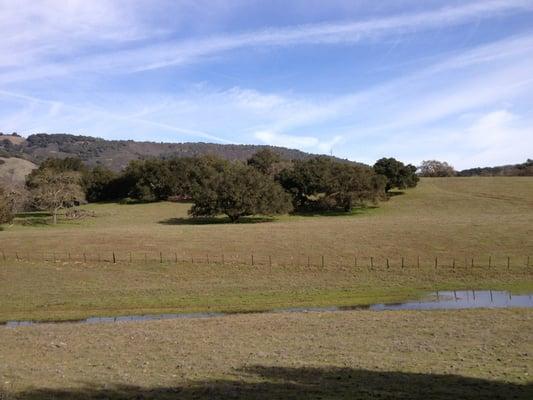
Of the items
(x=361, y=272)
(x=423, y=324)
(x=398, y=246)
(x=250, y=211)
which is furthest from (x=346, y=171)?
(x=423, y=324)

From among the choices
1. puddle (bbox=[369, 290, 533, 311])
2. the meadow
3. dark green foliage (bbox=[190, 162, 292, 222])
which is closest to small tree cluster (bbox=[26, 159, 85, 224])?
dark green foliage (bbox=[190, 162, 292, 222])

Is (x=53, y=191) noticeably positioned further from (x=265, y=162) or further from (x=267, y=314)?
(x=267, y=314)

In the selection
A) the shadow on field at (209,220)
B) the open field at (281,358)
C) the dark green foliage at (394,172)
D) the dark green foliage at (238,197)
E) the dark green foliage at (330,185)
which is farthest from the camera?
the dark green foliage at (394,172)

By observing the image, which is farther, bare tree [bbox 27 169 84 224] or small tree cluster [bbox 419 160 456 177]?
small tree cluster [bbox 419 160 456 177]

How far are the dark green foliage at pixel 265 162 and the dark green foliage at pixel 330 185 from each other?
83.9ft

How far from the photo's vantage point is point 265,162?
12456 cm

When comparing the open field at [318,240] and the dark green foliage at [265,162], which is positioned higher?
the dark green foliage at [265,162]

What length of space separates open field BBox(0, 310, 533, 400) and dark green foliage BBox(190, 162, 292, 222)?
169 ft

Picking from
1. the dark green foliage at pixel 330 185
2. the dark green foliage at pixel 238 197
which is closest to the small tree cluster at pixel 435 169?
the dark green foliage at pixel 330 185

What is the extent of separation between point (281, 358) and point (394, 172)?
3521 inches

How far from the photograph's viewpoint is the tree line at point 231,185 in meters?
80.2

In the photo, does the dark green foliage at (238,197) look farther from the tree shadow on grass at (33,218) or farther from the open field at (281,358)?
the open field at (281,358)

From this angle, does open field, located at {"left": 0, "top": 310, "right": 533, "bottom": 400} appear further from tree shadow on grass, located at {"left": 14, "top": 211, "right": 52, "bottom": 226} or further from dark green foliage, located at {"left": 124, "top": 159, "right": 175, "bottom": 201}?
dark green foliage, located at {"left": 124, "top": 159, "right": 175, "bottom": 201}

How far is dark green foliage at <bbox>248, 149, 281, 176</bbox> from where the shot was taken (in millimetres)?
123875
